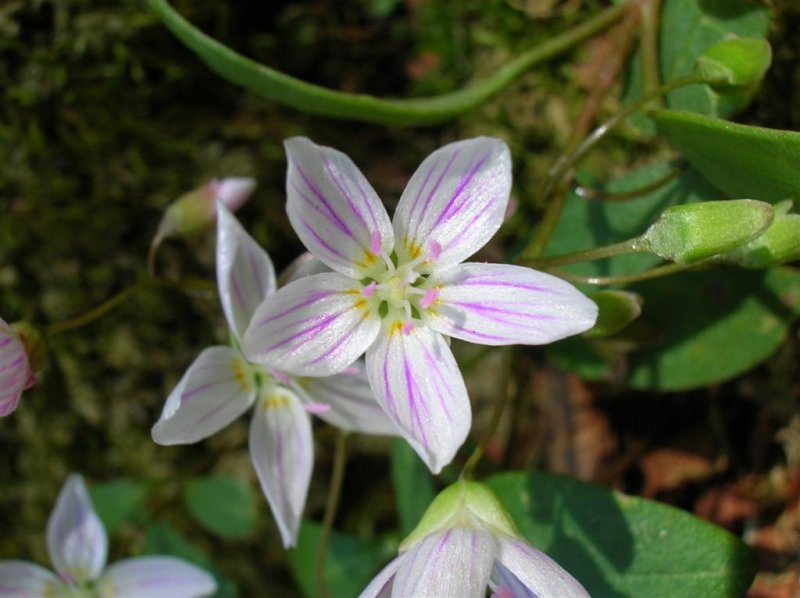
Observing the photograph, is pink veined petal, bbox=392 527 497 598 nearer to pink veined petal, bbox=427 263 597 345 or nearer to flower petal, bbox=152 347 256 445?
pink veined petal, bbox=427 263 597 345

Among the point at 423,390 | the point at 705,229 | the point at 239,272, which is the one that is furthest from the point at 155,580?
the point at 705,229

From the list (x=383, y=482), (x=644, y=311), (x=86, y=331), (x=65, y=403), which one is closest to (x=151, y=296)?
(x=86, y=331)

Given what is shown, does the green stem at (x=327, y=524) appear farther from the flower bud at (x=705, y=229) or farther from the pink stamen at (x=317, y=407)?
the flower bud at (x=705, y=229)

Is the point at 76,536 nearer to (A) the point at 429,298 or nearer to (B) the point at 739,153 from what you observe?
(A) the point at 429,298

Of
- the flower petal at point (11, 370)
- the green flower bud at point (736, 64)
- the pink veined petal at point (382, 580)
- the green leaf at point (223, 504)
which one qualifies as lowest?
the green leaf at point (223, 504)

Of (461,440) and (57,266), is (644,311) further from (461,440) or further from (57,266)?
(57,266)

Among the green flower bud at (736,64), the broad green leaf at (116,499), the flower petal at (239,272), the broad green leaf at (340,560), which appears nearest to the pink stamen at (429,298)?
the flower petal at (239,272)

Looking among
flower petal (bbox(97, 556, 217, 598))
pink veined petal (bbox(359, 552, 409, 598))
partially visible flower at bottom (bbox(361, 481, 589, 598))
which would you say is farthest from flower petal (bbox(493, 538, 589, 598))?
flower petal (bbox(97, 556, 217, 598))
